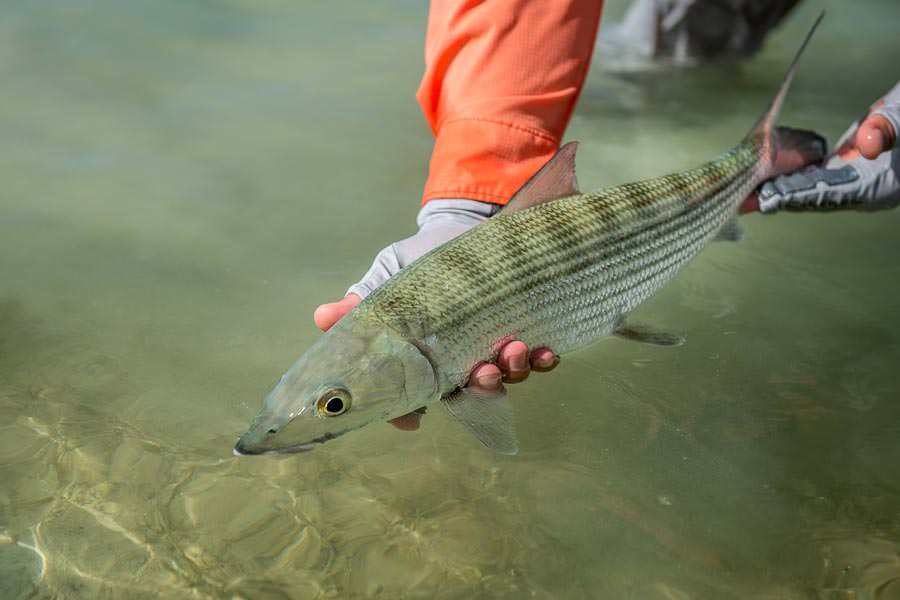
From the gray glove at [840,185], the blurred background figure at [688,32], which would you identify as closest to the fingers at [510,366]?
the gray glove at [840,185]

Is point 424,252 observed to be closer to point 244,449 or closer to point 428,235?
point 428,235

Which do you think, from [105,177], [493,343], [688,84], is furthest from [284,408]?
[688,84]

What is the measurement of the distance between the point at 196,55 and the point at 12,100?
1.23m

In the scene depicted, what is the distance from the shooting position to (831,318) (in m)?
3.53

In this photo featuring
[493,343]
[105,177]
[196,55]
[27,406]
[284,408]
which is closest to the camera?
[284,408]

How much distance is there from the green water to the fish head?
504 millimetres

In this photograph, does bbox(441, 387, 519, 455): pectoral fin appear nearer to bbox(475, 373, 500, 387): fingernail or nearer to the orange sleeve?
bbox(475, 373, 500, 387): fingernail

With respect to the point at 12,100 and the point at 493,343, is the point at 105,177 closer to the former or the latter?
the point at 12,100

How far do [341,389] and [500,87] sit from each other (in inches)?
58.0

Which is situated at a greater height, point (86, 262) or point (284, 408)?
point (284, 408)

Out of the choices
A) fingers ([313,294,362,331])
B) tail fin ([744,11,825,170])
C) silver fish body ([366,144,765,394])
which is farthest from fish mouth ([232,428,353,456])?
tail fin ([744,11,825,170])

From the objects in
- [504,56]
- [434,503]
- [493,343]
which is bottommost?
[434,503]

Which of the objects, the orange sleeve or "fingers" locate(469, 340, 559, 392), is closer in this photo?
"fingers" locate(469, 340, 559, 392)

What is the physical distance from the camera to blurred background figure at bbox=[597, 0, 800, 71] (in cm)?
608
